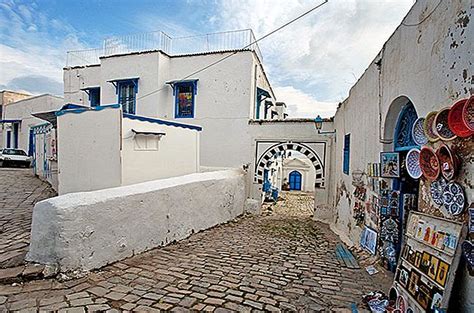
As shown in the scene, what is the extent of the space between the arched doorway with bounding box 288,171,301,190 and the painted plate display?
2065 cm

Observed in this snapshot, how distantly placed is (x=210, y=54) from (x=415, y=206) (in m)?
10.0

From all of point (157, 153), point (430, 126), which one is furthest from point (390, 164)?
point (157, 153)

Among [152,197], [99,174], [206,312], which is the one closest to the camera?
[206,312]

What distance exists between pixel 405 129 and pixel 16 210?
8.09 meters

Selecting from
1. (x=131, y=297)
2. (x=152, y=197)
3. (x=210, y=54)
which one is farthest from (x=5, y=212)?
(x=210, y=54)

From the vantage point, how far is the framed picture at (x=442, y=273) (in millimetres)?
2230

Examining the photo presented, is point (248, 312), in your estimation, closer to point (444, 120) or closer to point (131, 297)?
point (131, 297)

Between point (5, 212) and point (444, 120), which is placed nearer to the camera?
point (444, 120)

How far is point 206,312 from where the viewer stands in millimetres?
2896

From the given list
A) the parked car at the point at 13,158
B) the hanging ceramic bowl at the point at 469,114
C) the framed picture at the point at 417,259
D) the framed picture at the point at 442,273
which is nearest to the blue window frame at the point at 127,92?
the parked car at the point at 13,158

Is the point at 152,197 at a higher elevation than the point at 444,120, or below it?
below

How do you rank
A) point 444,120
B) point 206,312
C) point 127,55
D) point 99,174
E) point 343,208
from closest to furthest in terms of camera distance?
point 444,120, point 206,312, point 99,174, point 343,208, point 127,55

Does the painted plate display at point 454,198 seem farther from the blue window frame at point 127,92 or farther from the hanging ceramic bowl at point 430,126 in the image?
the blue window frame at point 127,92

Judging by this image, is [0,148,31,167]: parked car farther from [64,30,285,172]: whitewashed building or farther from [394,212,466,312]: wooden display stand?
[394,212,466,312]: wooden display stand
